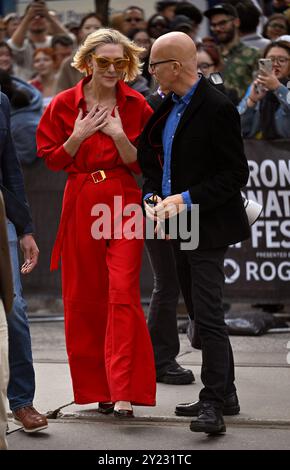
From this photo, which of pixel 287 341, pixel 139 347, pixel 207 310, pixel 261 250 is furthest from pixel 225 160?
→ pixel 261 250

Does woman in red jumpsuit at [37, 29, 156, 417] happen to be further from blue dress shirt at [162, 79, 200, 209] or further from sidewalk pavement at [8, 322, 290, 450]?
blue dress shirt at [162, 79, 200, 209]

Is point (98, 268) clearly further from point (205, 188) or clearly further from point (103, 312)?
point (205, 188)

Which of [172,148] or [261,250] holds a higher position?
[172,148]

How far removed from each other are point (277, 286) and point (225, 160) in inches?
154

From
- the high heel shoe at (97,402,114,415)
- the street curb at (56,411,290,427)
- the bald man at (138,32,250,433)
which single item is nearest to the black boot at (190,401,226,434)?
the bald man at (138,32,250,433)

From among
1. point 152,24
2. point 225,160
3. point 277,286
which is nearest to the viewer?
point 225,160

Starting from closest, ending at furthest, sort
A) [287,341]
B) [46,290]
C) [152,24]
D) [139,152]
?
[139,152], [287,341], [46,290], [152,24]

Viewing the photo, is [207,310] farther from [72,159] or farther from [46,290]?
[46,290]

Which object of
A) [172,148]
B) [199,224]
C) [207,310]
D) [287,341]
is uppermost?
[172,148]

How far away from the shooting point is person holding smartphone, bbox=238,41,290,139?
31.6 ft

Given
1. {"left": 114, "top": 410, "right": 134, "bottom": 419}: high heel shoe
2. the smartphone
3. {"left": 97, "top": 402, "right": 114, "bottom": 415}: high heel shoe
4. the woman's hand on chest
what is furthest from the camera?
the smartphone

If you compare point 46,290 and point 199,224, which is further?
point 46,290

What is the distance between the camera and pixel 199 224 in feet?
19.6

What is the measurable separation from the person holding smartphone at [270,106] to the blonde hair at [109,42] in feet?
10.0
